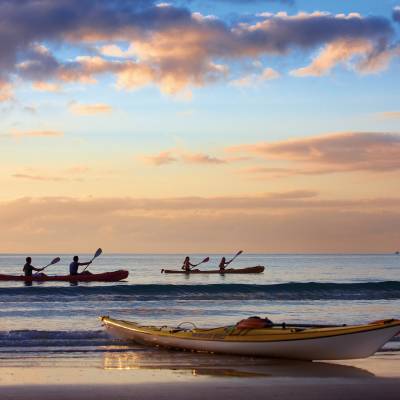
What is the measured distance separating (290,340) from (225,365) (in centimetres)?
115

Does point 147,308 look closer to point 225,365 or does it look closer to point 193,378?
point 225,365

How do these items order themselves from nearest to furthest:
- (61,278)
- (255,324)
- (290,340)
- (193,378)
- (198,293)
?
(193,378), (290,340), (255,324), (198,293), (61,278)

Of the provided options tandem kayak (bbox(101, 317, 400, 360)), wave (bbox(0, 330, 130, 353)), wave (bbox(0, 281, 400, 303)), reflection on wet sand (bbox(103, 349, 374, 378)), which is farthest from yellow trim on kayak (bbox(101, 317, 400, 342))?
wave (bbox(0, 281, 400, 303))

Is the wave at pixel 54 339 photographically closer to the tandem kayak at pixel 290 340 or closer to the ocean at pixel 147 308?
the ocean at pixel 147 308

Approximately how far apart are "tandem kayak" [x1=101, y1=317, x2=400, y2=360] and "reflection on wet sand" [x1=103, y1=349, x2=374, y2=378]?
0.54 feet

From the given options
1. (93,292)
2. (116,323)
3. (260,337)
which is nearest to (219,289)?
(93,292)

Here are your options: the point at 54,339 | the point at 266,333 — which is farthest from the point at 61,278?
the point at 266,333

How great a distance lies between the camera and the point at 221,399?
8562mm

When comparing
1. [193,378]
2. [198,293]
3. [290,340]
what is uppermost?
[198,293]

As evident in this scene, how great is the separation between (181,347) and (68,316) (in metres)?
7.14

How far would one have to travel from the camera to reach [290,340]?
38.7 ft

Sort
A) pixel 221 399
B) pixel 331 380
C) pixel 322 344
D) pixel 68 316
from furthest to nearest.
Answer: pixel 68 316
pixel 322 344
pixel 331 380
pixel 221 399

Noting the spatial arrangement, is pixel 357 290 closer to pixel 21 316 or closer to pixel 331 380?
pixel 21 316

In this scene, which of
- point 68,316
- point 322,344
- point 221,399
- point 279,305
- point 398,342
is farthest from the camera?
point 279,305
